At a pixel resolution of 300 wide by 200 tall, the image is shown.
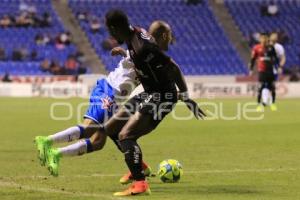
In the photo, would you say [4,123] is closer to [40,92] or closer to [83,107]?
[83,107]

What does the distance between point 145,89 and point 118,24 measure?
0.94m

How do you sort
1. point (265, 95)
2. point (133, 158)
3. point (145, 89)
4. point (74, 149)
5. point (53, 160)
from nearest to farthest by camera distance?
point (133, 158) < point (145, 89) < point (53, 160) < point (74, 149) < point (265, 95)

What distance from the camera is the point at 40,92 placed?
1455 inches

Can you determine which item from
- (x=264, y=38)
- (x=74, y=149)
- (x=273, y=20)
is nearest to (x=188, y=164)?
(x=74, y=149)

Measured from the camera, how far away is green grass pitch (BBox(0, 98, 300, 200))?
898 cm

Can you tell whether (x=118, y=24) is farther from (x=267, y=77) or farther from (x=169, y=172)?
(x=267, y=77)

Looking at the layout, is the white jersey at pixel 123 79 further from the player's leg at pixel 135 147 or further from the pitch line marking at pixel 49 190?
the pitch line marking at pixel 49 190

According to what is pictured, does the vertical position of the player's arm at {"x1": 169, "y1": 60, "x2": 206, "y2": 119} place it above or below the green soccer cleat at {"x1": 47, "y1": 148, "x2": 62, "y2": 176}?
above

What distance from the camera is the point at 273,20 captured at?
4675 cm

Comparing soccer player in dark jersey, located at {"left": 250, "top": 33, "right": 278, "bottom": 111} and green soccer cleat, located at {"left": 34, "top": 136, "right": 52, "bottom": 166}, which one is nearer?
green soccer cleat, located at {"left": 34, "top": 136, "right": 52, "bottom": 166}

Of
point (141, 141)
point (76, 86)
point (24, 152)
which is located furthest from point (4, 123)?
point (76, 86)

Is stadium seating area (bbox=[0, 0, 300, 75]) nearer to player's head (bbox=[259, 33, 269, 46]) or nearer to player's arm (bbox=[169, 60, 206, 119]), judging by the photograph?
player's head (bbox=[259, 33, 269, 46])

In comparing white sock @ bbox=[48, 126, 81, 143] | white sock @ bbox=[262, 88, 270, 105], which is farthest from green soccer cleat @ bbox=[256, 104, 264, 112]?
white sock @ bbox=[48, 126, 81, 143]

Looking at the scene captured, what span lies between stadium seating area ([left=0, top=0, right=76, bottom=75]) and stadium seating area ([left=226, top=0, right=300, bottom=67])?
10420 millimetres
